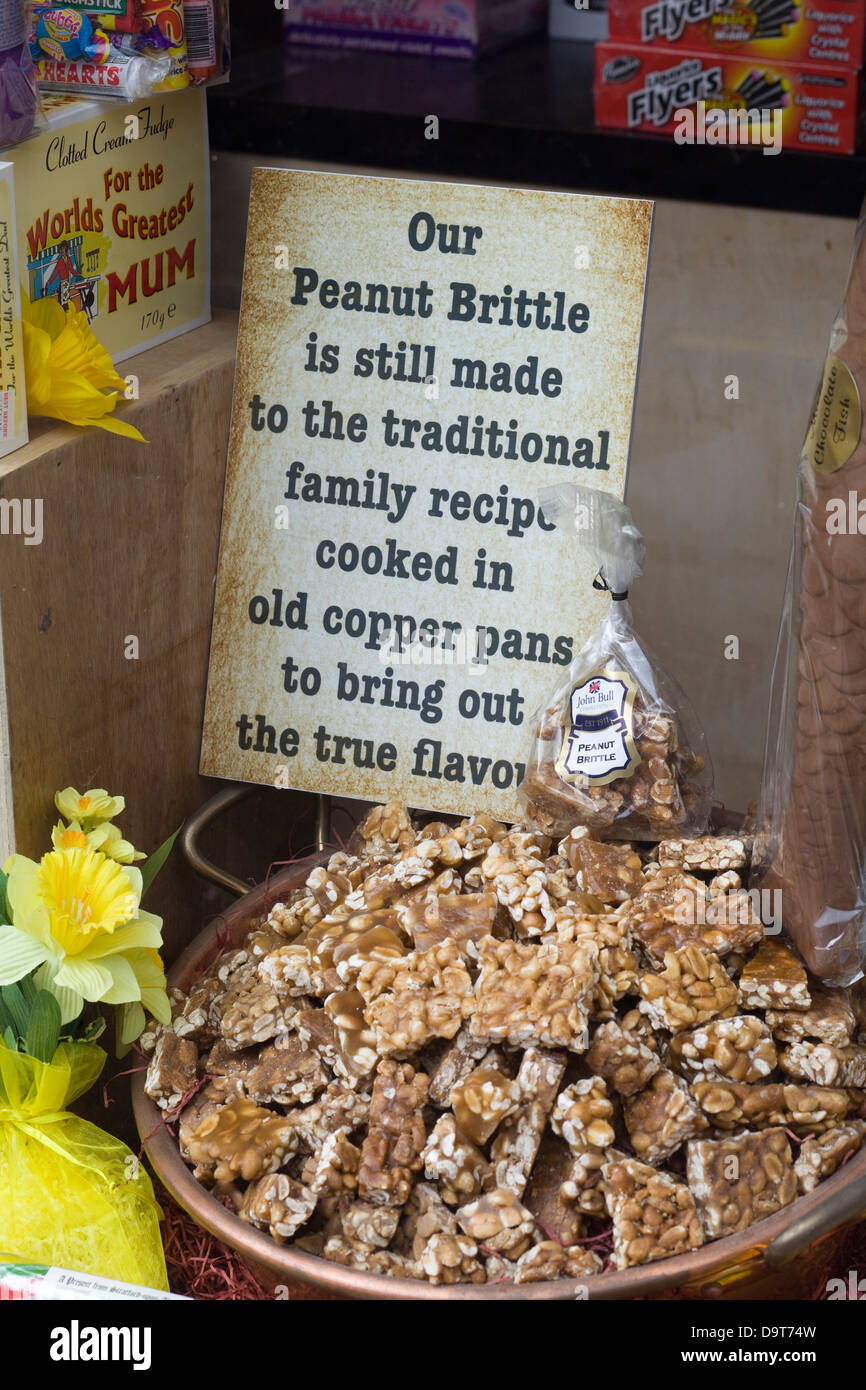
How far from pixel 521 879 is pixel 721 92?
3.71 feet

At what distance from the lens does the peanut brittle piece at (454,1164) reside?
3.66 ft

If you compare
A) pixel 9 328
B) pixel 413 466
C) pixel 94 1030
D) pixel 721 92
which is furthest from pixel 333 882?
pixel 721 92

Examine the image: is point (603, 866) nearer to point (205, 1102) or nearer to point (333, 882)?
point (333, 882)

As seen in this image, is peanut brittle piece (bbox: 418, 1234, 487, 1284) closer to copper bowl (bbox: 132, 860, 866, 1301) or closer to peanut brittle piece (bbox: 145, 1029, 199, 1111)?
copper bowl (bbox: 132, 860, 866, 1301)

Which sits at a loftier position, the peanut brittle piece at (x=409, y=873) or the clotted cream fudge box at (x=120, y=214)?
the clotted cream fudge box at (x=120, y=214)

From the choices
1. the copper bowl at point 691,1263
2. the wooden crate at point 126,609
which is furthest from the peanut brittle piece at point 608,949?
the wooden crate at point 126,609

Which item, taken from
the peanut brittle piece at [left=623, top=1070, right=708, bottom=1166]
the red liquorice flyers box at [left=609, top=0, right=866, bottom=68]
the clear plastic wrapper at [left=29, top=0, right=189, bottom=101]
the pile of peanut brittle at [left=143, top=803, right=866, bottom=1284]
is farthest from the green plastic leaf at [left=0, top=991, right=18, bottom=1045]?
the red liquorice flyers box at [left=609, top=0, right=866, bottom=68]

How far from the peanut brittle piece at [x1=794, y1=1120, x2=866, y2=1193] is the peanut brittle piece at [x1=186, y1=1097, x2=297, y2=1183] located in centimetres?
42

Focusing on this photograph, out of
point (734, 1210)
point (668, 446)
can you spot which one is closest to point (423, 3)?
point (668, 446)

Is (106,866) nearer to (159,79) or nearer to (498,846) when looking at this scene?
(498,846)

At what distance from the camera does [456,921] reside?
4.10 ft

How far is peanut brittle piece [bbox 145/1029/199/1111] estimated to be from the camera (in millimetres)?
1252

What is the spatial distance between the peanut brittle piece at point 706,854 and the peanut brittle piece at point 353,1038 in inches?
12.8

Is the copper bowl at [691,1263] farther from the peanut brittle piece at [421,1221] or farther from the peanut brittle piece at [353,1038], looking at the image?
the peanut brittle piece at [353,1038]
